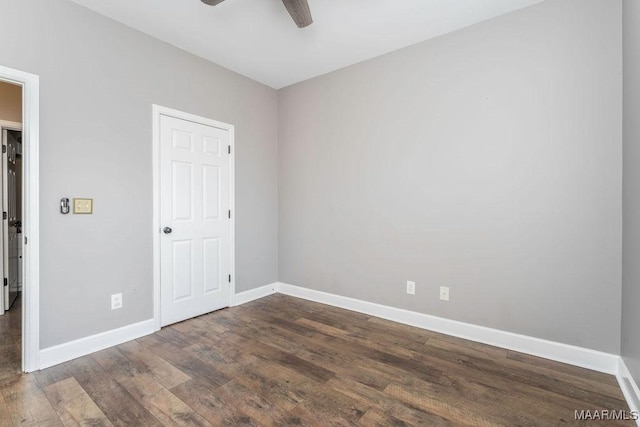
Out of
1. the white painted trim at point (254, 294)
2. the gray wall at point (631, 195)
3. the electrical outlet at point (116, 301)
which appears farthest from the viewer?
the white painted trim at point (254, 294)

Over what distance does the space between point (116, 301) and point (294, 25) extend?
2.84 meters

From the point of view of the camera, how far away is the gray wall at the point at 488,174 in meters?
2.13

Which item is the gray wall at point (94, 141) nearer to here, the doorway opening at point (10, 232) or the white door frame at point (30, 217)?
the white door frame at point (30, 217)

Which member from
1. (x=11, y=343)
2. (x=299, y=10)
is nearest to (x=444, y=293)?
(x=299, y=10)

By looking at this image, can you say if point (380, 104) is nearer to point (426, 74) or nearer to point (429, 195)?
point (426, 74)

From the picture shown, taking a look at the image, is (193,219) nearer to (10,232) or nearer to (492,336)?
(10,232)

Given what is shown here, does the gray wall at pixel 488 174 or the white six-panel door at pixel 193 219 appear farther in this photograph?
the white six-panel door at pixel 193 219

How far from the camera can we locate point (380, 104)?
3135 mm

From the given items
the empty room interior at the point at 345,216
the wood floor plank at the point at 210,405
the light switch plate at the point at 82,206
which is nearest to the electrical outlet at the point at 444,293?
the empty room interior at the point at 345,216

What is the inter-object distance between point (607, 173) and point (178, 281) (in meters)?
3.69

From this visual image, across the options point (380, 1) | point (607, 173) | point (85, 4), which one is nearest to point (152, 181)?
point (85, 4)

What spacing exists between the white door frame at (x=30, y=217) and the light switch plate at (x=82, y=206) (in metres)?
0.22

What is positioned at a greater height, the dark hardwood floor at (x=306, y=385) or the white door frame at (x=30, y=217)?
the white door frame at (x=30, y=217)

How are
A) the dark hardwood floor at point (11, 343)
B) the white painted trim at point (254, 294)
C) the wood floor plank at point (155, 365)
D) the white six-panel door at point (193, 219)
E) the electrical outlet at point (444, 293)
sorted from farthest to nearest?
the white painted trim at point (254, 294) < the white six-panel door at point (193, 219) < the electrical outlet at point (444, 293) < the dark hardwood floor at point (11, 343) < the wood floor plank at point (155, 365)
